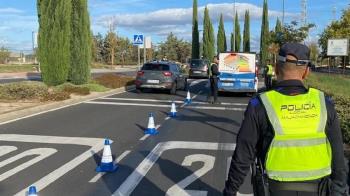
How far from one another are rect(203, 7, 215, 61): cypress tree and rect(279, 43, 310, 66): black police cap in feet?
214

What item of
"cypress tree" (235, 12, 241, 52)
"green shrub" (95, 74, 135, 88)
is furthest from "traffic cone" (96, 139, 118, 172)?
"cypress tree" (235, 12, 241, 52)

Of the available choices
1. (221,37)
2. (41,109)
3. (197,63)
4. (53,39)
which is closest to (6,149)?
(41,109)

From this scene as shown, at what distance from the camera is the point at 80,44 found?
24859 mm

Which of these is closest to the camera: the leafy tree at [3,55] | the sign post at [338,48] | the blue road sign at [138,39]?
the blue road sign at [138,39]

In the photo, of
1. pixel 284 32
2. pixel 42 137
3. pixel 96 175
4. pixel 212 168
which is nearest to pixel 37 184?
pixel 96 175

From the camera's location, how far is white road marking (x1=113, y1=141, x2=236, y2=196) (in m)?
6.89

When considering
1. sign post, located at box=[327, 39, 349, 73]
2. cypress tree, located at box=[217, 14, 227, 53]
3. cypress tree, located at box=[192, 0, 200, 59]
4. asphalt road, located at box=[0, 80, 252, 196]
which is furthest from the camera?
cypress tree, located at box=[217, 14, 227, 53]

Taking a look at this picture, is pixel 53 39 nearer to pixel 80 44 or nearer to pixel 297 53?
pixel 80 44

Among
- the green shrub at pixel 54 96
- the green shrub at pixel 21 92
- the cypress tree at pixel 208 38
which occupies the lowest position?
the green shrub at pixel 54 96

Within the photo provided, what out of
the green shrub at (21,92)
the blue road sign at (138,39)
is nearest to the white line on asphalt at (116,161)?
the green shrub at (21,92)

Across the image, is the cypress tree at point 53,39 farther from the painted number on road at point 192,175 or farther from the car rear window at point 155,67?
the painted number on road at point 192,175

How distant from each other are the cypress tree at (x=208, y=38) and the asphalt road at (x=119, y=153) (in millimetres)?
53213

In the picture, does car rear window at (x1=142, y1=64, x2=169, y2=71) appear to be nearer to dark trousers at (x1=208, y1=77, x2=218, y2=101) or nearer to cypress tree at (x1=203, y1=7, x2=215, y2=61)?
dark trousers at (x1=208, y1=77, x2=218, y2=101)

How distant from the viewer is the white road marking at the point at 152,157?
6887 mm
